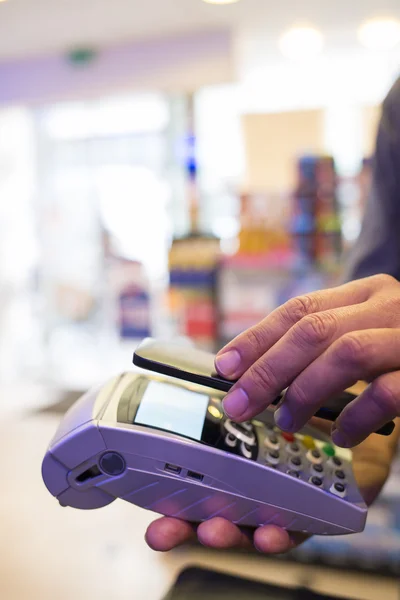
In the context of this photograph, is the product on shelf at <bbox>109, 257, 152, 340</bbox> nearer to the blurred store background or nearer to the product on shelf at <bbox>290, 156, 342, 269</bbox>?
the blurred store background

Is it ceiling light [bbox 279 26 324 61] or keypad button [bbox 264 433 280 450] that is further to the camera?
ceiling light [bbox 279 26 324 61]

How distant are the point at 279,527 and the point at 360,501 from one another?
48 millimetres

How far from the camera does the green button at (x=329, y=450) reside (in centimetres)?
36

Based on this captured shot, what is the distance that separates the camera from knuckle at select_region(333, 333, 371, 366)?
0.27 m

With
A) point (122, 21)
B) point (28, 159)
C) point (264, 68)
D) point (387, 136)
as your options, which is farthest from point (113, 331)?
point (387, 136)

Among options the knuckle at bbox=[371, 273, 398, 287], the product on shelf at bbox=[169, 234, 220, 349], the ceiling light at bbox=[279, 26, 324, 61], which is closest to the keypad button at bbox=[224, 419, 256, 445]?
the knuckle at bbox=[371, 273, 398, 287]

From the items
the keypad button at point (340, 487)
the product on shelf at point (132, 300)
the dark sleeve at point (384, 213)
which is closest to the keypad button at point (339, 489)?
the keypad button at point (340, 487)

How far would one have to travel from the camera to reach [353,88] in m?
4.57

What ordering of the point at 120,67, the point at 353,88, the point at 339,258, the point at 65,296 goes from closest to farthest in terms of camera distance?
the point at 339,258 < the point at 120,67 < the point at 65,296 < the point at 353,88

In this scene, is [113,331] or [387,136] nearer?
[387,136]

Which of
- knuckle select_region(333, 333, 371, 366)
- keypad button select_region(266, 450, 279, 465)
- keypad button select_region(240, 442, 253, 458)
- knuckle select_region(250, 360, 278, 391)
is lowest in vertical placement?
keypad button select_region(266, 450, 279, 465)

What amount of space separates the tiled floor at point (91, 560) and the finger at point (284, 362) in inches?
3.6

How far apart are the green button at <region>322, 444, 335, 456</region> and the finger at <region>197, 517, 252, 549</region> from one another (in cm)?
Result: 8

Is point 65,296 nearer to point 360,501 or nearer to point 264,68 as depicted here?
point 264,68
